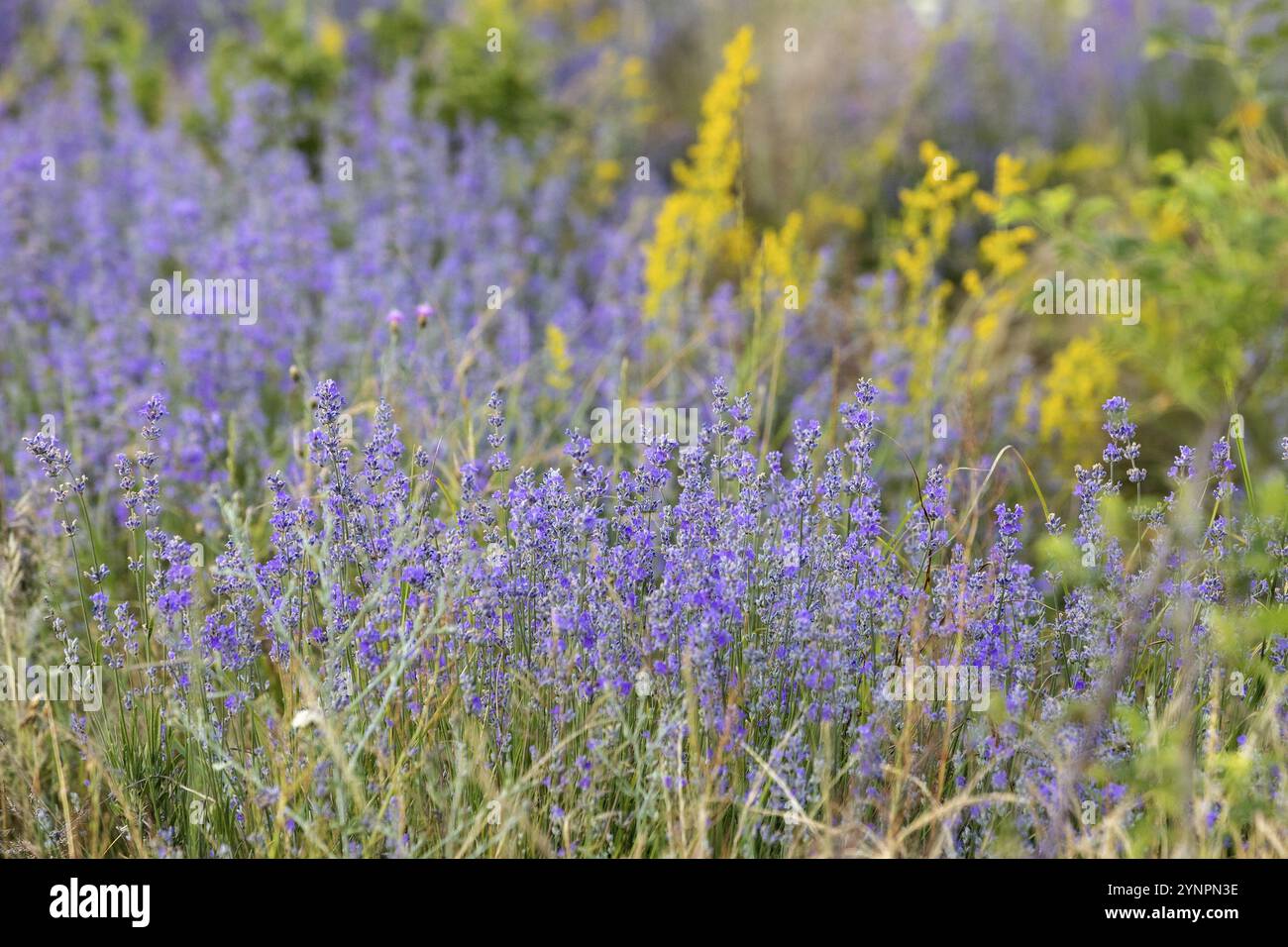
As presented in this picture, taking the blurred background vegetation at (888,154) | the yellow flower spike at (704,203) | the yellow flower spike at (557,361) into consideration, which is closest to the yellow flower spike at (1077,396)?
the blurred background vegetation at (888,154)

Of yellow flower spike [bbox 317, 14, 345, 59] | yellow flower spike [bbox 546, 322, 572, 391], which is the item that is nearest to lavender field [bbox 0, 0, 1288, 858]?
yellow flower spike [bbox 546, 322, 572, 391]

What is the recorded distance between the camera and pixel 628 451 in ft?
14.8

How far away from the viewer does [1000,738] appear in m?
2.71

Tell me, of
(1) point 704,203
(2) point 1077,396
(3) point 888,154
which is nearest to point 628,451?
(1) point 704,203

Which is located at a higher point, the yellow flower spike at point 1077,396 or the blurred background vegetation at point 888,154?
the blurred background vegetation at point 888,154

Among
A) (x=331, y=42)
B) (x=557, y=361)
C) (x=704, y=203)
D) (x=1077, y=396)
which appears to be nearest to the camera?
(x=557, y=361)

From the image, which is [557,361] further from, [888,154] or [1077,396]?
[888,154]

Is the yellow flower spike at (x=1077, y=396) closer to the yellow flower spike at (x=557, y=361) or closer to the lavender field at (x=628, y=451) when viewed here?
the lavender field at (x=628, y=451)

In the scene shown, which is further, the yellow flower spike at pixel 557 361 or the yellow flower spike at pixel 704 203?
the yellow flower spike at pixel 704 203

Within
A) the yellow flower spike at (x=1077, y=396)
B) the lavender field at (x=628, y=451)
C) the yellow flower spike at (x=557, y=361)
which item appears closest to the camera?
the lavender field at (x=628, y=451)

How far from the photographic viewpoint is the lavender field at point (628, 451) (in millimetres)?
2598
